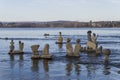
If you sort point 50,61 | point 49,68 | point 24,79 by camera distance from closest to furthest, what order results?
1. point 24,79
2. point 49,68
3. point 50,61

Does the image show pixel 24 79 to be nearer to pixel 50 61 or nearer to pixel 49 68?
pixel 49 68

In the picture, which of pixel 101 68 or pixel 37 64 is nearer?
pixel 101 68

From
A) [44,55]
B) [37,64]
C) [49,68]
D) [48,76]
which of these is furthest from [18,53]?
[48,76]

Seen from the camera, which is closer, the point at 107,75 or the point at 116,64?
the point at 107,75

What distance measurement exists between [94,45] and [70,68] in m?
18.2

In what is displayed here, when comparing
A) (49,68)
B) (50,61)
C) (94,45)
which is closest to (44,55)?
(50,61)

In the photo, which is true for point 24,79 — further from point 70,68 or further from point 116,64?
point 116,64

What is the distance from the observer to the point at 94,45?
4994cm

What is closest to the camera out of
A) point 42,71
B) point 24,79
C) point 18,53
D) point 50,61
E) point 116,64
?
point 24,79

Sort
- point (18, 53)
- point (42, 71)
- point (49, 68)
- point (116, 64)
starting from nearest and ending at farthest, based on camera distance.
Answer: point (42, 71)
point (49, 68)
point (116, 64)
point (18, 53)

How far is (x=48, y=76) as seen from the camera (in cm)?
2742

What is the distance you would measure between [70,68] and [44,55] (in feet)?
26.4

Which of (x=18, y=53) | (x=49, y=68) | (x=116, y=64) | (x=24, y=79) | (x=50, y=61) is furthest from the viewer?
(x=18, y=53)

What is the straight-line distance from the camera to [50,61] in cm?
3791
